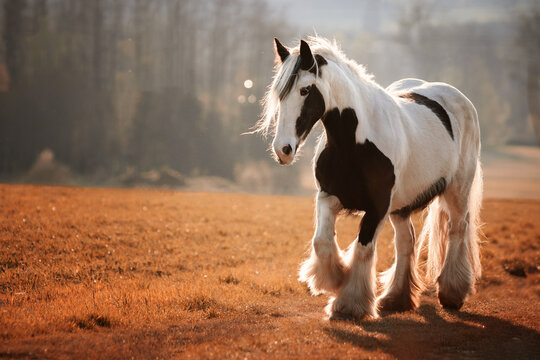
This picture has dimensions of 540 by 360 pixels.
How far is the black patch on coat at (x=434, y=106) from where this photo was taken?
704 cm

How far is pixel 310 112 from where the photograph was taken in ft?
15.9

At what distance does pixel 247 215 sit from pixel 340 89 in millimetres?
9852

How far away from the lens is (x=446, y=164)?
683 centimetres

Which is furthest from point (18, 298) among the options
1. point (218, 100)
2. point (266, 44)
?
point (266, 44)

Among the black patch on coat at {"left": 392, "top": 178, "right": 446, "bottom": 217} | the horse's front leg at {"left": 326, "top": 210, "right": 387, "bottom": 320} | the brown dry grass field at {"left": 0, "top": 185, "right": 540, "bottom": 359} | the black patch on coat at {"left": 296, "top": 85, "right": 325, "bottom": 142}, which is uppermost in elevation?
the black patch on coat at {"left": 296, "top": 85, "right": 325, "bottom": 142}

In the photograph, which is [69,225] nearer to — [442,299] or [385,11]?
[442,299]

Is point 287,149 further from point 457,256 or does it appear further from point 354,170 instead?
point 457,256

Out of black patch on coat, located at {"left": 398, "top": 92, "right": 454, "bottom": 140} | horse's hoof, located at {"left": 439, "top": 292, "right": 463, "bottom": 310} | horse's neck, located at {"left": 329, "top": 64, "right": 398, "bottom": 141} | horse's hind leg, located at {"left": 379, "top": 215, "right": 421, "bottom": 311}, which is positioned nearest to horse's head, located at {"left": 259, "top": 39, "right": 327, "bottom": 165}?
horse's neck, located at {"left": 329, "top": 64, "right": 398, "bottom": 141}

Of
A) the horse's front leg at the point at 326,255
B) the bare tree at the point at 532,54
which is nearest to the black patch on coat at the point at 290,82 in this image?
the horse's front leg at the point at 326,255

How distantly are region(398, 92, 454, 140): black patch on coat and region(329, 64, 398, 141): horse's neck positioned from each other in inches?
49.9

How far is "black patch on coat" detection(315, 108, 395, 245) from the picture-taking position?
5.29 meters

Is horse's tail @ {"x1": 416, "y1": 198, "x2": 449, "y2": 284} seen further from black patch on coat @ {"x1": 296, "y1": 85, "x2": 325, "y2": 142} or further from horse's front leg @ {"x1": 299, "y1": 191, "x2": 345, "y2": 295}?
black patch on coat @ {"x1": 296, "y1": 85, "x2": 325, "y2": 142}

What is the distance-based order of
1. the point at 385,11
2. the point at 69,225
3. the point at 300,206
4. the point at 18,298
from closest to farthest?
the point at 18,298
the point at 69,225
the point at 300,206
the point at 385,11

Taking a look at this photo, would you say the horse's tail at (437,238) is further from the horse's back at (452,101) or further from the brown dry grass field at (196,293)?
the horse's back at (452,101)
